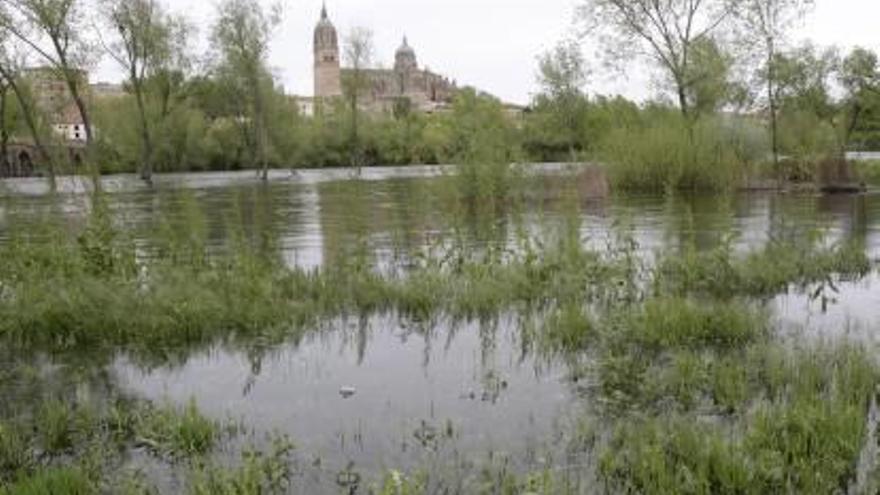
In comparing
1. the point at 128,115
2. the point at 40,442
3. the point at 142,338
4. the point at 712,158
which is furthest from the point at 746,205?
the point at 128,115

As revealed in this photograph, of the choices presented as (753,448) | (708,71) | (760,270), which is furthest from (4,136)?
(753,448)

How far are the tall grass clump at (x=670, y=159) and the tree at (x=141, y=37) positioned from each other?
37.7m

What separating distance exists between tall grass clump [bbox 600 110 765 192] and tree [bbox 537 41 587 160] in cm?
3965

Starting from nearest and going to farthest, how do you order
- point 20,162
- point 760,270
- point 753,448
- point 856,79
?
1. point 753,448
2. point 760,270
3. point 856,79
4. point 20,162

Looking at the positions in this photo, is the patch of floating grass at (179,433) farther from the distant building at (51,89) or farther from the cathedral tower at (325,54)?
the cathedral tower at (325,54)

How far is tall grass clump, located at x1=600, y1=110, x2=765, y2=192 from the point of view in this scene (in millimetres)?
33094

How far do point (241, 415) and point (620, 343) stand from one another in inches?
146

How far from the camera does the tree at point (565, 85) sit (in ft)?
247

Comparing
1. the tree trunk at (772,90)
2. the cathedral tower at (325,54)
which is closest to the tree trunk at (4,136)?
the tree trunk at (772,90)

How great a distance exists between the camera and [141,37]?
2322 inches

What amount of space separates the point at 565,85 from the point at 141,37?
36264 mm

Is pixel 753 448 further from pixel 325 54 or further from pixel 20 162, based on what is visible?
pixel 325 54

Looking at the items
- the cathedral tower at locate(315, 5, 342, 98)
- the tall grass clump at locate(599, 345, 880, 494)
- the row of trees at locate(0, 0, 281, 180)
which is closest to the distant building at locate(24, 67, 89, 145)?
the row of trees at locate(0, 0, 281, 180)

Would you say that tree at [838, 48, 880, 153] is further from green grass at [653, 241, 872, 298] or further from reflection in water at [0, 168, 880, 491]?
reflection in water at [0, 168, 880, 491]
